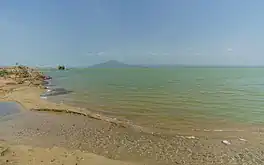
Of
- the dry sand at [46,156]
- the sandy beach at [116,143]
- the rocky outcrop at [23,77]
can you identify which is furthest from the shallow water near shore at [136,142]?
the rocky outcrop at [23,77]

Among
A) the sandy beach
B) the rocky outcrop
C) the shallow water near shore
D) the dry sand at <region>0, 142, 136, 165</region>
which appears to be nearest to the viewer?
the dry sand at <region>0, 142, 136, 165</region>

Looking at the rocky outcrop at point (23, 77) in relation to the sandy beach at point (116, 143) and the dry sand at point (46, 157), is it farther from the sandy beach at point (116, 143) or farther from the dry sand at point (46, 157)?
the dry sand at point (46, 157)

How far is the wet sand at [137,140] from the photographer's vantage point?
30.9 feet

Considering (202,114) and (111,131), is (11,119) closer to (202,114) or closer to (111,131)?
(111,131)

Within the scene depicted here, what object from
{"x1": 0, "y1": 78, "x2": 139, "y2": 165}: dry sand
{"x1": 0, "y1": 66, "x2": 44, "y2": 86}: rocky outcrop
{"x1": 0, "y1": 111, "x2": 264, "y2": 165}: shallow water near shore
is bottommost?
{"x1": 0, "y1": 111, "x2": 264, "y2": 165}: shallow water near shore

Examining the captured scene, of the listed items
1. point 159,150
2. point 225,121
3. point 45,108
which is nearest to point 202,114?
point 225,121

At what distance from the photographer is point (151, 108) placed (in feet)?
66.7

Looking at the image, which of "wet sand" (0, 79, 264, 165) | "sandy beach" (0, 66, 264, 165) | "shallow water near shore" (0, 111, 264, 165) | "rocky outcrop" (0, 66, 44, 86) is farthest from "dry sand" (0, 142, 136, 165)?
"rocky outcrop" (0, 66, 44, 86)

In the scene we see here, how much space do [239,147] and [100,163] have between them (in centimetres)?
631

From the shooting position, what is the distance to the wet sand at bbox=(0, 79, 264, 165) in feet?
30.9

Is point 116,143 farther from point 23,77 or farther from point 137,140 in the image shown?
point 23,77

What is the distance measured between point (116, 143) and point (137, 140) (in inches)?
44.7

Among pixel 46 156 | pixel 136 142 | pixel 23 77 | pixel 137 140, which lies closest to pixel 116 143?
pixel 136 142

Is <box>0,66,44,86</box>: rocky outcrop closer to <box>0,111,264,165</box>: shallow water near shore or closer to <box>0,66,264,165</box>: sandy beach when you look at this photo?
<box>0,111,264,165</box>: shallow water near shore
